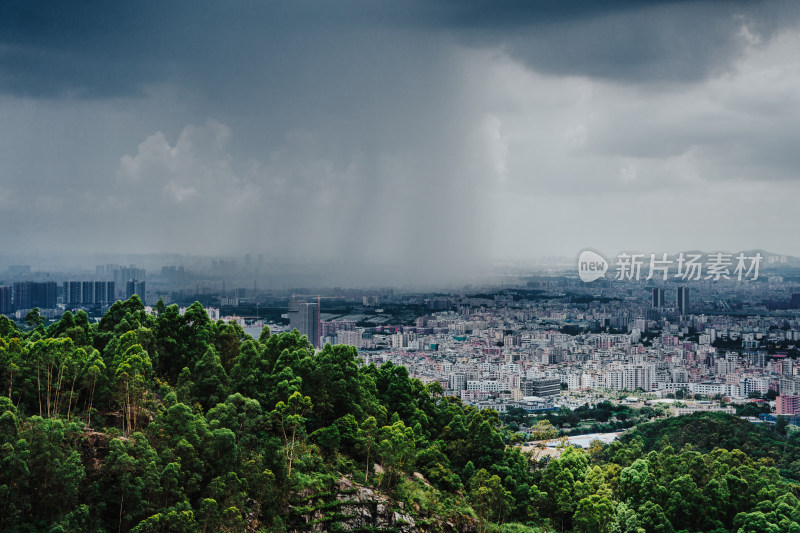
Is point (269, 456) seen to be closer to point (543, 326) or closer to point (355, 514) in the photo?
point (355, 514)

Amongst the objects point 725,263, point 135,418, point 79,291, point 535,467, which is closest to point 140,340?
point 135,418

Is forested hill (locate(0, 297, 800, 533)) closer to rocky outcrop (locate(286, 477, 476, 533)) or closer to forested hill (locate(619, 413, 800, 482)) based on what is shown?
rocky outcrop (locate(286, 477, 476, 533))

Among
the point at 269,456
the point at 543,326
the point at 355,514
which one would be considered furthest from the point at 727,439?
the point at 543,326

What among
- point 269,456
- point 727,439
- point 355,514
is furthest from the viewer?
point 727,439

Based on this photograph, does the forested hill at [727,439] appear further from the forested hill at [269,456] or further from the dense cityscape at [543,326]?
the dense cityscape at [543,326]

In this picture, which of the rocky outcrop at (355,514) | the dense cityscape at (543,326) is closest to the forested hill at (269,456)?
the rocky outcrop at (355,514)
